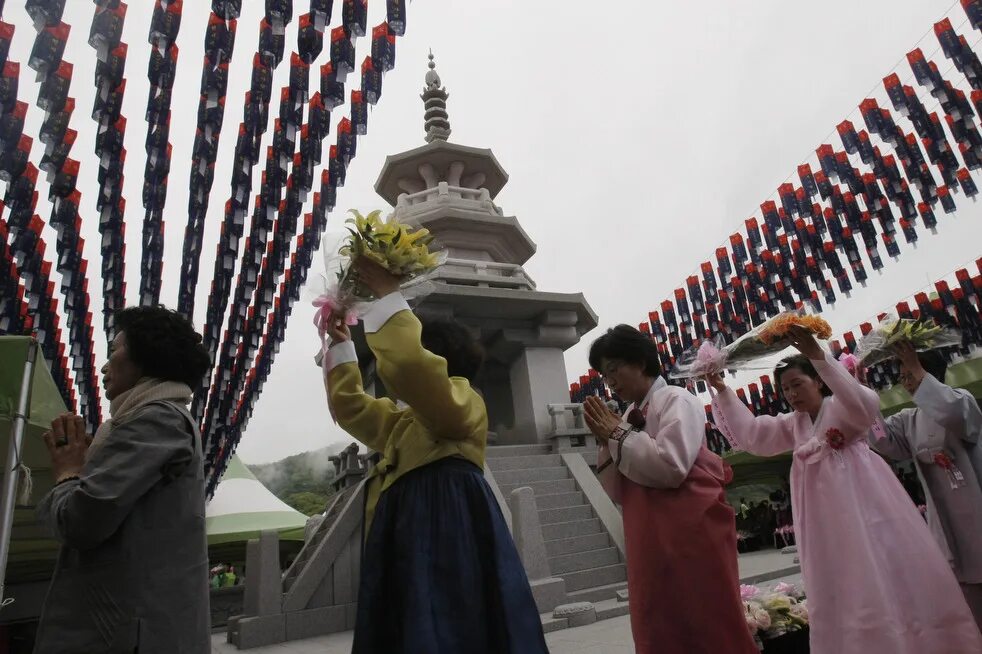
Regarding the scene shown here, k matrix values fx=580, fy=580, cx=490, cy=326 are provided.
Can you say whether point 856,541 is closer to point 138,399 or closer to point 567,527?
point 138,399

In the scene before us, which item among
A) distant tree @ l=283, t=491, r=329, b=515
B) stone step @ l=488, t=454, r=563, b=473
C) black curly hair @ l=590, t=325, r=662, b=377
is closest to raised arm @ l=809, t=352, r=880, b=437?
black curly hair @ l=590, t=325, r=662, b=377

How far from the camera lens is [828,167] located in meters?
10.1

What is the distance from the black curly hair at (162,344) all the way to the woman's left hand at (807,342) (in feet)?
8.38

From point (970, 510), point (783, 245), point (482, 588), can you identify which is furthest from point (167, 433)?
point (783, 245)

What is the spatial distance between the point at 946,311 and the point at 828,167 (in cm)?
543

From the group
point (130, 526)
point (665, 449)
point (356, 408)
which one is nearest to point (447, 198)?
point (356, 408)

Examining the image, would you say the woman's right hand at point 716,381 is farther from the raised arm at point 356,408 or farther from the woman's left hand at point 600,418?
the raised arm at point 356,408

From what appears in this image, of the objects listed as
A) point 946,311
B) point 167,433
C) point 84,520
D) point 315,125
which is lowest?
point 84,520

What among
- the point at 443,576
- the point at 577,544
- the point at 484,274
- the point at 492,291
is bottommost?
the point at 577,544

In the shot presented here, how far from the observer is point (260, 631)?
5.62m

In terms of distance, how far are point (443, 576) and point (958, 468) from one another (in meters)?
3.08

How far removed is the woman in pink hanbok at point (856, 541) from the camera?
8.20 ft

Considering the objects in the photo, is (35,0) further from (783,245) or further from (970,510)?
(783,245)

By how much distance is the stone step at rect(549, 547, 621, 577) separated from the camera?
6.69m
